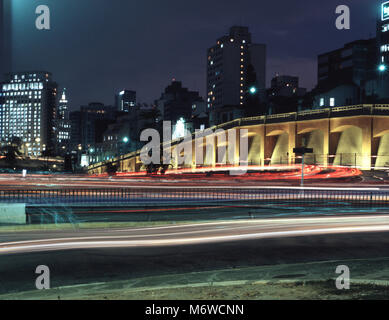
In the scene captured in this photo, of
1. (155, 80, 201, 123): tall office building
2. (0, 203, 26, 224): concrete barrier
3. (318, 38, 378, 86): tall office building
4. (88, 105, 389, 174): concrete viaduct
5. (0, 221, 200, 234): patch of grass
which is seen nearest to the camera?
(0, 221, 200, 234): patch of grass

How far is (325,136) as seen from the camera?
63906 mm

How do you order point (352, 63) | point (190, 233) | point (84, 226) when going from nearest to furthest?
point (190, 233), point (84, 226), point (352, 63)

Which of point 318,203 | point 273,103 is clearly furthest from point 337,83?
point 318,203

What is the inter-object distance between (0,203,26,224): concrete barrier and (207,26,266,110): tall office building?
144 meters

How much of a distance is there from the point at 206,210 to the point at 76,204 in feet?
23.3

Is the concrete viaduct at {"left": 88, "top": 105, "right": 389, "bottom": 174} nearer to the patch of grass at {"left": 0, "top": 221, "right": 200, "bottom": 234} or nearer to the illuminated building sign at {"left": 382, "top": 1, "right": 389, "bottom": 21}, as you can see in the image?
the illuminated building sign at {"left": 382, "top": 1, "right": 389, "bottom": 21}

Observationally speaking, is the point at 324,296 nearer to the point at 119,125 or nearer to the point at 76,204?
the point at 76,204

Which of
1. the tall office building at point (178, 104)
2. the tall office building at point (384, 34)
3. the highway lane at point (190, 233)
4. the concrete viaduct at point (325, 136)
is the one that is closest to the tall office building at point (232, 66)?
the tall office building at point (178, 104)

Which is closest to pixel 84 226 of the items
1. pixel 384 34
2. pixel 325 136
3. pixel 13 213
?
pixel 13 213

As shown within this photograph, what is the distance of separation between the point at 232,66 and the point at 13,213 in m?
152

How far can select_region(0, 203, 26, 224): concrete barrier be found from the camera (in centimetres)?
1781

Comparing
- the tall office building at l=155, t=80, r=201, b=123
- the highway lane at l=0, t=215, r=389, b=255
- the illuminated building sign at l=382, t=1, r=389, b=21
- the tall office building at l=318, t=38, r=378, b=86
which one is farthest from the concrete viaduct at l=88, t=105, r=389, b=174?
the tall office building at l=155, t=80, r=201, b=123

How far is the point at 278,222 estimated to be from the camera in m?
18.0

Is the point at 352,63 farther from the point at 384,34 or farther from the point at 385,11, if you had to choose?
the point at 385,11
